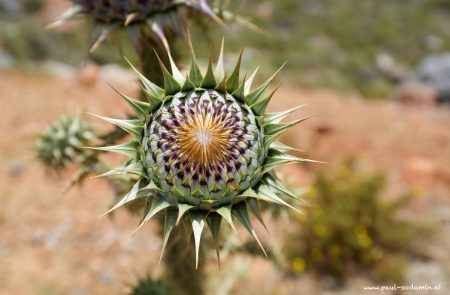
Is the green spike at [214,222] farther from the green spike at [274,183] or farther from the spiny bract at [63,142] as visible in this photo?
the spiny bract at [63,142]

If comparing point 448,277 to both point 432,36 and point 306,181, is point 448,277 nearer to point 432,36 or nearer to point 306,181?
point 306,181

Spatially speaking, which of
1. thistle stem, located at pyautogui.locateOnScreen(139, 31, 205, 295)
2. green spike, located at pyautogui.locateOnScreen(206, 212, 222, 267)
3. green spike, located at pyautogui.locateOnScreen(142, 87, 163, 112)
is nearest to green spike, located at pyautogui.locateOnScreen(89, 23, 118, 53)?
thistle stem, located at pyautogui.locateOnScreen(139, 31, 205, 295)

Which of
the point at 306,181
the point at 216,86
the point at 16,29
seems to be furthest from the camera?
the point at 16,29

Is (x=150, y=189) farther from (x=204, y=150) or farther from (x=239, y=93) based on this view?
(x=239, y=93)

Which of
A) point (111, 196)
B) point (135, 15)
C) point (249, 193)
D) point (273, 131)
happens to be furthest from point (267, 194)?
point (111, 196)

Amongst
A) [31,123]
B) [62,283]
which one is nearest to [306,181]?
[62,283]

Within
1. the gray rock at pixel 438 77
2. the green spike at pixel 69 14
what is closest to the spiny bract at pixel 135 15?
the green spike at pixel 69 14
